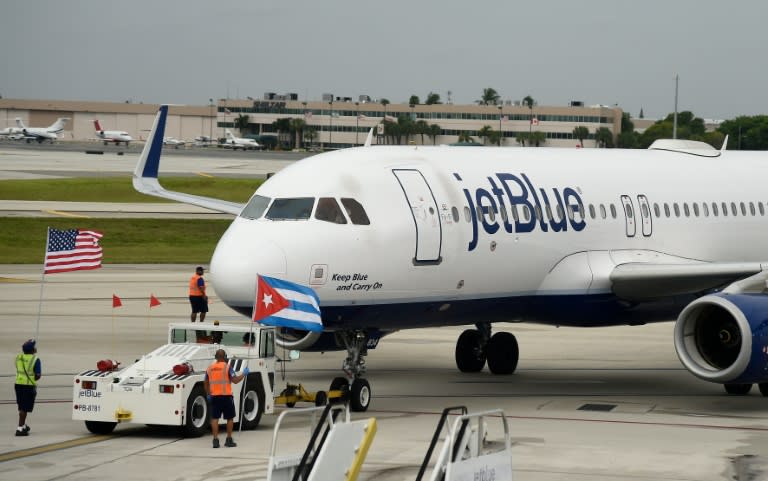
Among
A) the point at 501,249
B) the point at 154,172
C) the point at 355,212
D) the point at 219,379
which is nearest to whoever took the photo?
the point at 219,379

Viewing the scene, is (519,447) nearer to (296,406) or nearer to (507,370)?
(296,406)

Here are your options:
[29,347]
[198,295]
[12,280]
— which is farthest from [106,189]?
[29,347]

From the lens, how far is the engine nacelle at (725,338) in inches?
925

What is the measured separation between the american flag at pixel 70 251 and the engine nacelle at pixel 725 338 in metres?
11.9

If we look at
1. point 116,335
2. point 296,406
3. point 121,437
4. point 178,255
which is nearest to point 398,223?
point 296,406

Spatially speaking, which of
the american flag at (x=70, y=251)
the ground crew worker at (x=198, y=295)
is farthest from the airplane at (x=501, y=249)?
the ground crew worker at (x=198, y=295)

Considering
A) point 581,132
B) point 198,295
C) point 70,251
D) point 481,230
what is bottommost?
point 198,295

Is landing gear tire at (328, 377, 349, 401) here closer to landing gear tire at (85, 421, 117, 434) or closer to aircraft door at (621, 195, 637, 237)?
landing gear tire at (85, 421, 117, 434)

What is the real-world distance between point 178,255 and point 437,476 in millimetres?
45250

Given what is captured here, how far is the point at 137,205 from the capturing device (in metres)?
81.1

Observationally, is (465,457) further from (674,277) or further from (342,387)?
(674,277)

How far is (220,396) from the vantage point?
20.8m

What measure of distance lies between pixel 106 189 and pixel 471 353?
213ft

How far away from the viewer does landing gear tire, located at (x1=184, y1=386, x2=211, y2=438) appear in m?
21.3
